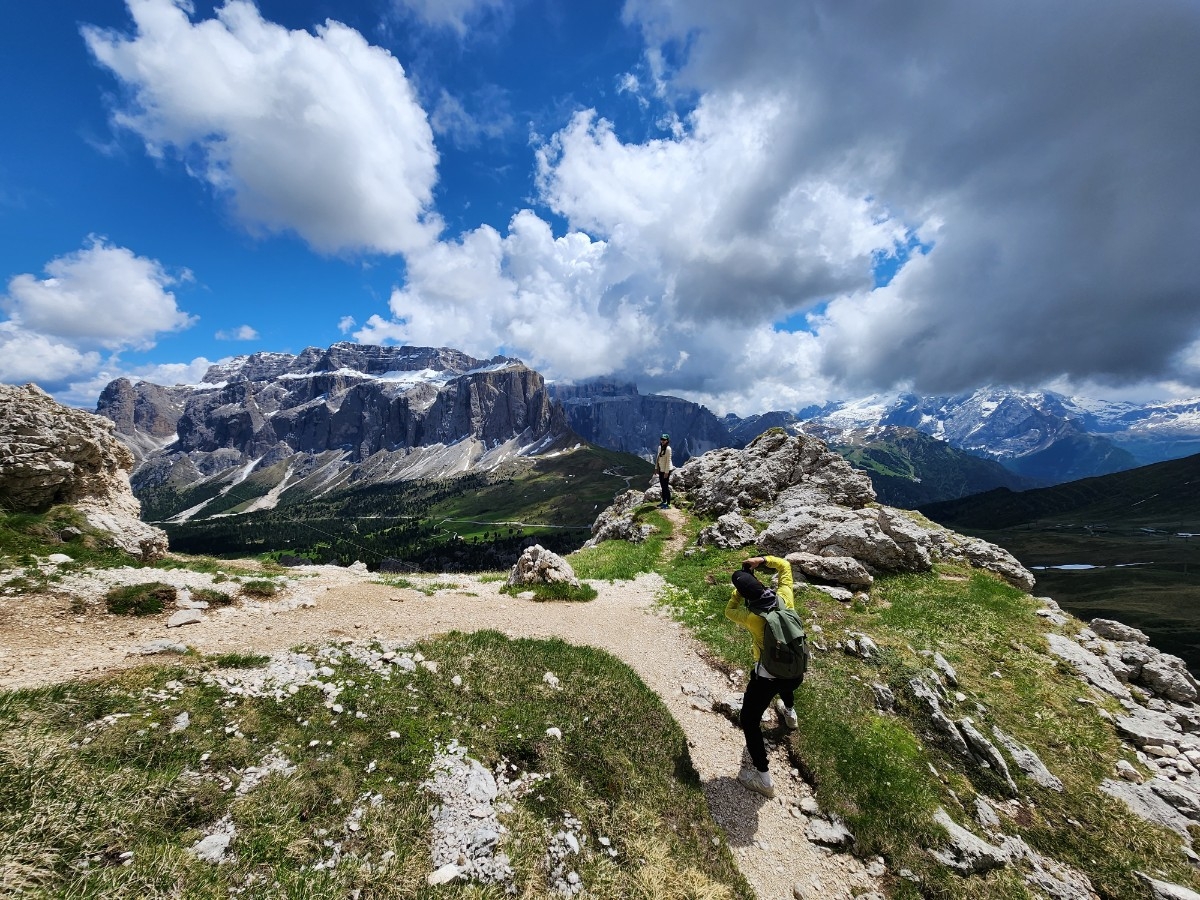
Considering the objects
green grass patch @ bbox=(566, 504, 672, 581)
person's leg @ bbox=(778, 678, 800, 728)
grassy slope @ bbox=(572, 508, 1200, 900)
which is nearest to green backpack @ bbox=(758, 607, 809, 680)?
person's leg @ bbox=(778, 678, 800, 728)

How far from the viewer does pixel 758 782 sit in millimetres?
12062

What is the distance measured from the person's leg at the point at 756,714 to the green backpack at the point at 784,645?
843 millimetres

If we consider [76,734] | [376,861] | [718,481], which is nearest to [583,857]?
[376,861]

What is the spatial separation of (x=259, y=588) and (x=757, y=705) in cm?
1889

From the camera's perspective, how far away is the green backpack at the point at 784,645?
10972mm

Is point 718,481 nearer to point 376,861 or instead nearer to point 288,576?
point 288,576

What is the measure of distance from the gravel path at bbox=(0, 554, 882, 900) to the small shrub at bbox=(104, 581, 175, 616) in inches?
16.2

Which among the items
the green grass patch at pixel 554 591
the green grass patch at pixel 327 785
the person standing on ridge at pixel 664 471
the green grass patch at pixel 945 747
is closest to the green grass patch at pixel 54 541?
the green grass patch at pixel 327 785

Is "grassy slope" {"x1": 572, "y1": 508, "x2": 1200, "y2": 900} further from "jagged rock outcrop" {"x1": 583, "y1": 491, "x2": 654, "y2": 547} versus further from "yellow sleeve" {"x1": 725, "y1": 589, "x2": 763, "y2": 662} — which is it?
"jagged rock outcrop" {"x1": 583, "y1": 491, "x2": 654, "y2": 547}

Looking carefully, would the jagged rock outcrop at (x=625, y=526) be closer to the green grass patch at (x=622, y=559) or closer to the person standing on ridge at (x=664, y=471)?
the green grass patch at (x=622, y=559)

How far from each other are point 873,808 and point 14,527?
101 ft

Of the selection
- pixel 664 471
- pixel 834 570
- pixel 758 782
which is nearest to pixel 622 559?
pixel 834 570

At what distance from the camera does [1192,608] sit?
149250 millimetres

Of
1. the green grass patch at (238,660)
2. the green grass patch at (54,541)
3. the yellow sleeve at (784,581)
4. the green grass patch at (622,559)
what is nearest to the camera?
the yellow sleeve at (784,581)
